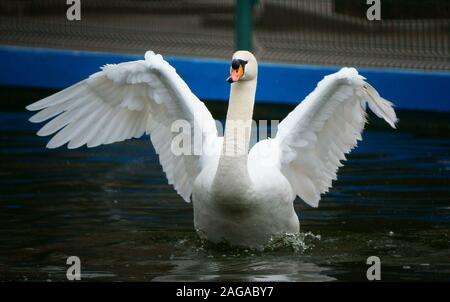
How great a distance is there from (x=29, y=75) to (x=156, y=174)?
226 inches

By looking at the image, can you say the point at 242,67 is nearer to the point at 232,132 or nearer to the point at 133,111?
the point at 232,132

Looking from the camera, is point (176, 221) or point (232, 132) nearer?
point (232, 132)

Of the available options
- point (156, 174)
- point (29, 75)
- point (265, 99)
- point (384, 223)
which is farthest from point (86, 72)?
point (384, 223)

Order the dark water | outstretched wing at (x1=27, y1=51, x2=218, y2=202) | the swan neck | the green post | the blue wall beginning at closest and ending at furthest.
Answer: the dark water < the swan neck < outstretched wing at (x1=27, y1=51, x2=218, y2=202) < the blue wall < the green post

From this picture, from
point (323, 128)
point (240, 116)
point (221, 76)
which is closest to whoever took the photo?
point (240, 116)

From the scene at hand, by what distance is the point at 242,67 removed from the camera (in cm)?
796

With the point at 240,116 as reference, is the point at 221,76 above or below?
below

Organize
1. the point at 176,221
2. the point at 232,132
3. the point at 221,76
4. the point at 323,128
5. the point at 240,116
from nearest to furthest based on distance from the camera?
the point at 232,132 < the point at 240,116 < the point at 323,128 < the point at 176,221 < the point at 221,76

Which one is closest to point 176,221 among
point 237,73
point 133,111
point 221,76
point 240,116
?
point 133,111

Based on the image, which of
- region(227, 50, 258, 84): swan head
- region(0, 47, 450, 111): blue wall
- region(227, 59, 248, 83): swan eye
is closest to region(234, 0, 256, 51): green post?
region(0, 47, 450, 111): blue wall

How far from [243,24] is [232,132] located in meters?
6.83

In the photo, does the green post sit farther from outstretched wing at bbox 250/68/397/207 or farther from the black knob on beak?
the black knob on beak

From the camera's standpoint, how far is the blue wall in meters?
13.7

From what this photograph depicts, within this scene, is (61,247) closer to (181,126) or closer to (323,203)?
Answer: (181,126)
